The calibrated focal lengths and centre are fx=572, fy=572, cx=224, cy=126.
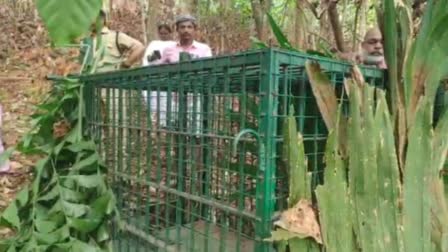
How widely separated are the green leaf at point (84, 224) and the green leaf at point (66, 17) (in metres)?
2.33

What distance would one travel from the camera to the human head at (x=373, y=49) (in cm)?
266

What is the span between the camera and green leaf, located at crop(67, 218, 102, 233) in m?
2.78

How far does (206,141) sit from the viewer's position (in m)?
2.33

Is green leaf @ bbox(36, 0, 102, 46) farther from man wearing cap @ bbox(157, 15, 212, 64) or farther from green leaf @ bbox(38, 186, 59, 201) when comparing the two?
man wearing cap @ bbox(157, 15, 212, 64)

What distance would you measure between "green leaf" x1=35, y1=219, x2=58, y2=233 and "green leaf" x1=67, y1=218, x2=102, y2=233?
3.7 inches

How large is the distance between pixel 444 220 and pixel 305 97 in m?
0.62

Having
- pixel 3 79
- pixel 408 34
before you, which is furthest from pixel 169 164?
pixel 3 79

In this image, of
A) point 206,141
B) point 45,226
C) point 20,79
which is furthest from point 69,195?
point 20,79

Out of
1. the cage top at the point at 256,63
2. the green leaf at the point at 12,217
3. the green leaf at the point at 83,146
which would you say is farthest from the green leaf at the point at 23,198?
the cage top at the point at 256,63

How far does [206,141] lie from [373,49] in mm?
998

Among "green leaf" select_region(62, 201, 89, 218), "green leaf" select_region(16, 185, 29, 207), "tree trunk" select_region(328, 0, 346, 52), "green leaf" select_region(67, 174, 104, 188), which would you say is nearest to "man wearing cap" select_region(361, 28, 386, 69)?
"tree trunk" select_region(328, 0, 346, 52)

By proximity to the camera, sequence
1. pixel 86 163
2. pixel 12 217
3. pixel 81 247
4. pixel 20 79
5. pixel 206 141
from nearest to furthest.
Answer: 1. pixel 206 141
2. pixel 81 247
3. pixel 12 217
4. pixel 86 163
5. pixel 20 79

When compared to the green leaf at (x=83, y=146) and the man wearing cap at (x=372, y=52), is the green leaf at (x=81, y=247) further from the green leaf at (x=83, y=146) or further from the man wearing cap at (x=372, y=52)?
the man wearing cap at (x=372, y=52)

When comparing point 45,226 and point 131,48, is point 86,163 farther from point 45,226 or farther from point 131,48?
point 131,48
